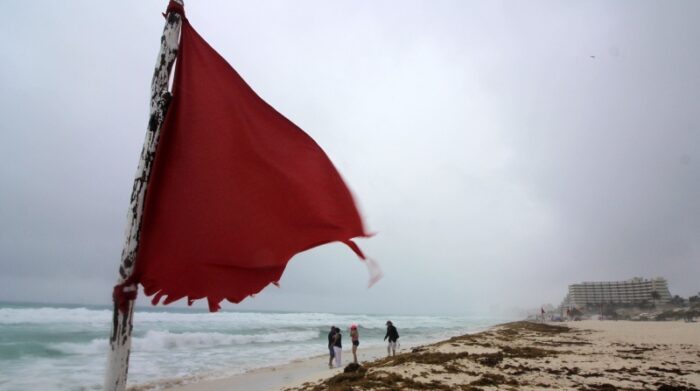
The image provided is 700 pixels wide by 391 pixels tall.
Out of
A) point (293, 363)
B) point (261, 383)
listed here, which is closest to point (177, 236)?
point (261, 383)

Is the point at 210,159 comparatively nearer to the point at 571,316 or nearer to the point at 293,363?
the point at 293,363

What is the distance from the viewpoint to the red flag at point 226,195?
211cm

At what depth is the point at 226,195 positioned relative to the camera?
2.26m

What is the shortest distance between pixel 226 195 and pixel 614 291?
166682 mm

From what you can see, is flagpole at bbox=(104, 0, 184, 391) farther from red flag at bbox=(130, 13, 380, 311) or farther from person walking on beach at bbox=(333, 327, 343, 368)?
person walking on beach at bbox=(333, 327, 343, 368)

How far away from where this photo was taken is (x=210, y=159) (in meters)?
2.28

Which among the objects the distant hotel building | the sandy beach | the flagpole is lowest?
the distant hotel building

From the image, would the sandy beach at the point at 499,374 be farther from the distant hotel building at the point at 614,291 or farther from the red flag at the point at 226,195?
the distant hotel building at the point at 614,291

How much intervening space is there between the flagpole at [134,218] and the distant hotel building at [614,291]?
496ft

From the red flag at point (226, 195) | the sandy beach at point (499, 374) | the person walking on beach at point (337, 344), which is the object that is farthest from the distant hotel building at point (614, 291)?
the red flag at point (226, 195)

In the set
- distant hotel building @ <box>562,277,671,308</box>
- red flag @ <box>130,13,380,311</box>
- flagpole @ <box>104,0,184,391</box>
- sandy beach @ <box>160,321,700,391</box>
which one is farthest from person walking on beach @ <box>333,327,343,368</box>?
distant hotel building @ <box>562,277,671,308</box>

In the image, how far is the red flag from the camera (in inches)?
83.0

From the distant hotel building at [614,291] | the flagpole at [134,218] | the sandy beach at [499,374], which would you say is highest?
the flagpole at [134,218]

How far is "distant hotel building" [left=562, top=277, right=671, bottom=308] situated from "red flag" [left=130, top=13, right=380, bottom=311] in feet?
493
